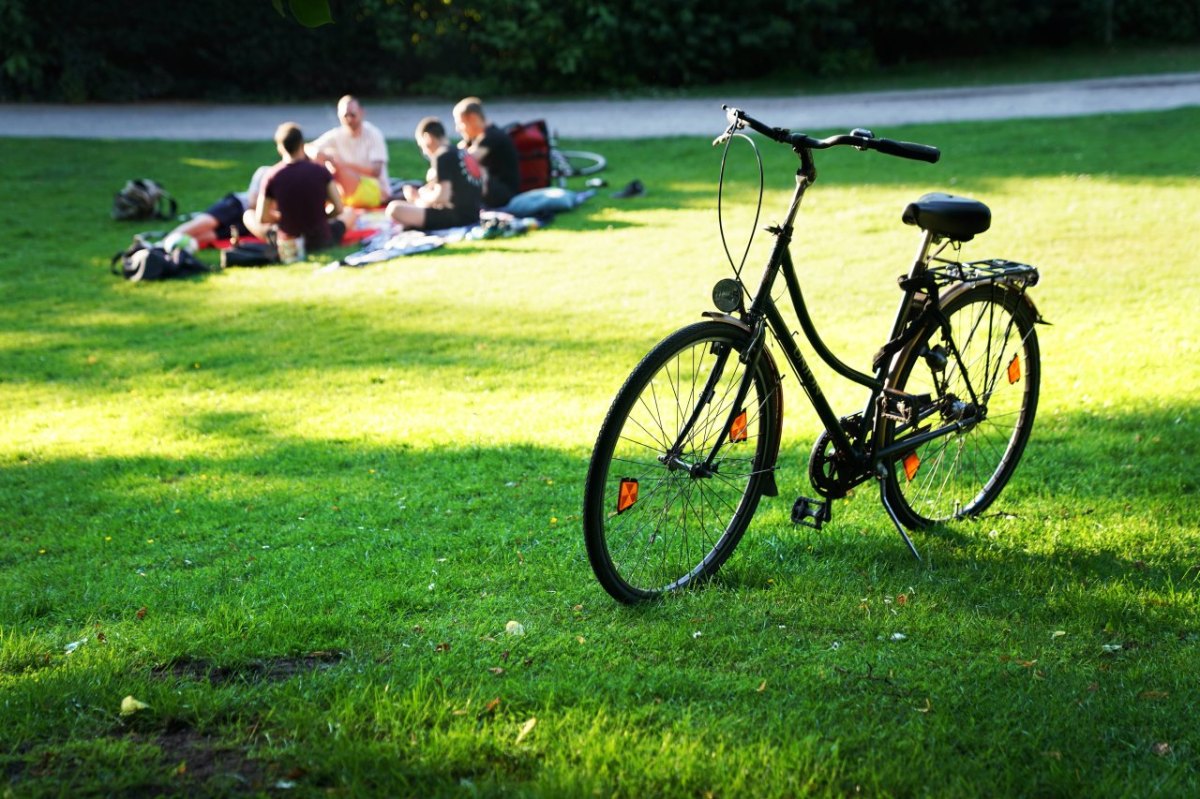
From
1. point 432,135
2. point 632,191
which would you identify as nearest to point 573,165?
point 632,191

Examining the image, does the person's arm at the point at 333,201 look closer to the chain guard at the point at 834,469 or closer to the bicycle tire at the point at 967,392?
the bicycle tire at the point at 967,392

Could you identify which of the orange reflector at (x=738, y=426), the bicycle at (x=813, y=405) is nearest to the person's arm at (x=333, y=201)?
the bicycle at (x=813, y=405)

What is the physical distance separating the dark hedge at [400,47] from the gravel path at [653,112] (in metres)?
1.00

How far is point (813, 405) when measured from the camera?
14.3ft

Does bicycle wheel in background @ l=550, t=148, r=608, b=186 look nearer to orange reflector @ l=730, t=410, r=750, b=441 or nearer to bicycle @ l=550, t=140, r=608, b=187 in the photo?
bicycle @ l=550, t=140, r=608, b=187

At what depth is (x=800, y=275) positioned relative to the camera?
10.1 metres

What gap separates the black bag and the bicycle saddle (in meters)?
8.57

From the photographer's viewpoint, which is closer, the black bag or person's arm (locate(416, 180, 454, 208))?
the black bag

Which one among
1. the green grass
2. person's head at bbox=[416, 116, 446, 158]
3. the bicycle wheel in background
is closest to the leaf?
the green grass

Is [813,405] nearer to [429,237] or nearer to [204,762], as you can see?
[204,762]

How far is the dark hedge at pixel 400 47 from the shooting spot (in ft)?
76.4

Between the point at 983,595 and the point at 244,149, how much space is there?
16.4 meters

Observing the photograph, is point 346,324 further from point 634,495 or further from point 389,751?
point 389,751

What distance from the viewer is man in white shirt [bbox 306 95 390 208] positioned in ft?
44.8
